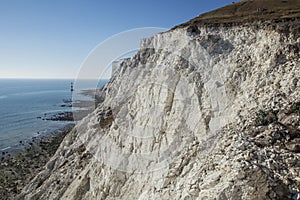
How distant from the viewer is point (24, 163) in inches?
1734

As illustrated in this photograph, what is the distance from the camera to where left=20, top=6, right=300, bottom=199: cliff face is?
9234 mm

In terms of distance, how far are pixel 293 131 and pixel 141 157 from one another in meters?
10.8

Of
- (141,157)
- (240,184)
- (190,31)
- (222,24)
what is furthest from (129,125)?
(240,184)

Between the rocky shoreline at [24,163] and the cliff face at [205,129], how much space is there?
9.10 metres

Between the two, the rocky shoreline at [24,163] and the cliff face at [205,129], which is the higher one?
the cliff face at [205,129]

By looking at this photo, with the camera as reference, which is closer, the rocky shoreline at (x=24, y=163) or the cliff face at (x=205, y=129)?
the cliff face at (x=205, y=129)

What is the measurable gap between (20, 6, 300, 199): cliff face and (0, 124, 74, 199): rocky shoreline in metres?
9.10

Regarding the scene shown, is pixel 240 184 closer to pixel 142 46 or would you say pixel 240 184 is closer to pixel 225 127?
pixel 225 127

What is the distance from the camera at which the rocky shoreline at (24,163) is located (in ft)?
117

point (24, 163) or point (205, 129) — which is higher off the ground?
point (205, 129)

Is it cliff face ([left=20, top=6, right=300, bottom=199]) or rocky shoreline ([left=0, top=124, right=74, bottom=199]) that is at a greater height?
cliff face ([left=20, top=6, right=300, bottom=199])

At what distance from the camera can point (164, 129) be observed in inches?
713

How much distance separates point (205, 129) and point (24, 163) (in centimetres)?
3931

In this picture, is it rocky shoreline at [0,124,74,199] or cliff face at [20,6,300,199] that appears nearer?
cliff face at [20,6,300,199]
